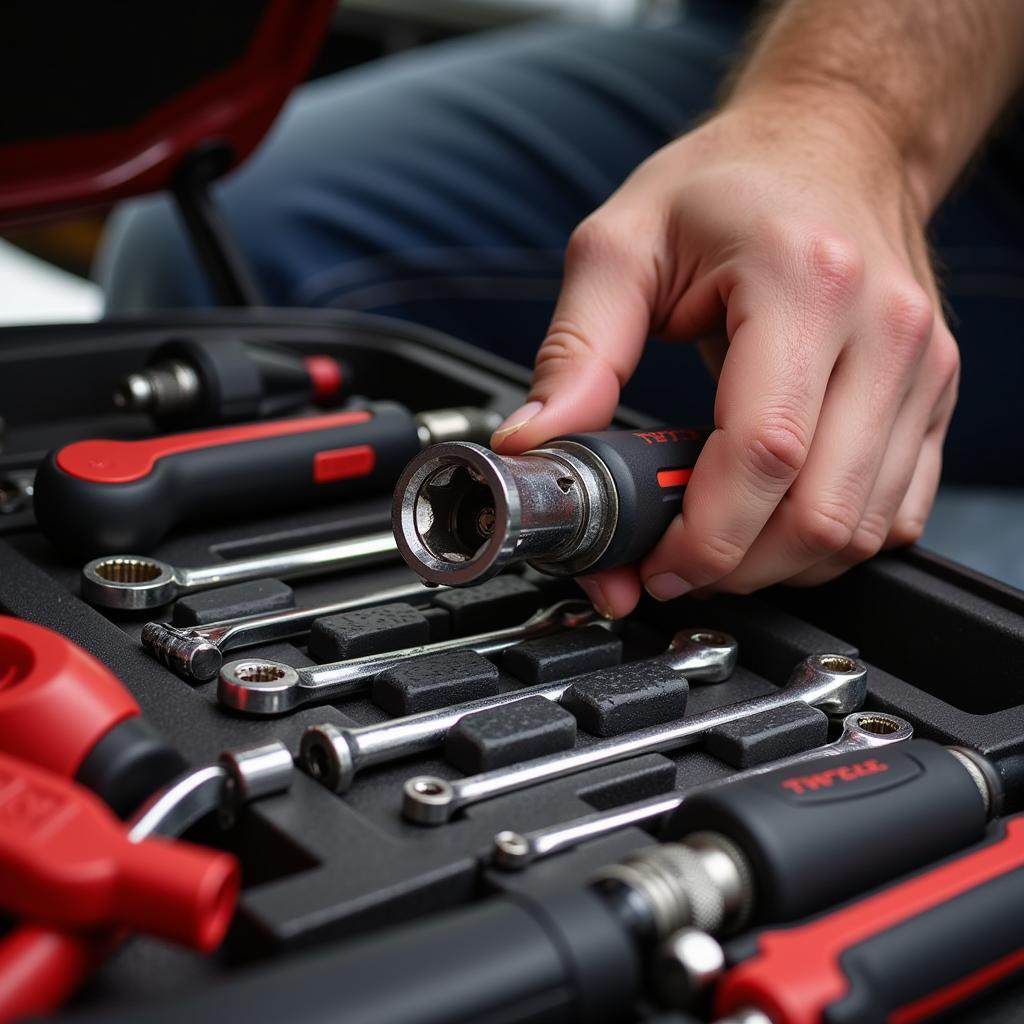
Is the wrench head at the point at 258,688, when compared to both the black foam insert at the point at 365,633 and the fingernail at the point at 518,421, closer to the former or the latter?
the black foam insert at the point at 365,633

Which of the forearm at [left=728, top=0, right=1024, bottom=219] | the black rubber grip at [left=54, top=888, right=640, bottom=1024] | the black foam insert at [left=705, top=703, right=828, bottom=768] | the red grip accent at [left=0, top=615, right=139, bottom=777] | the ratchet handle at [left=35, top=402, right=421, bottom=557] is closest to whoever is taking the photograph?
the black rubber grip at [left=54, top=888, right=640, bottom=1024]

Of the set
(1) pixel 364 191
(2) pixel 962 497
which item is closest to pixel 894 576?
(2) pixel 962 497

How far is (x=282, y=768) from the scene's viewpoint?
1.50 feet

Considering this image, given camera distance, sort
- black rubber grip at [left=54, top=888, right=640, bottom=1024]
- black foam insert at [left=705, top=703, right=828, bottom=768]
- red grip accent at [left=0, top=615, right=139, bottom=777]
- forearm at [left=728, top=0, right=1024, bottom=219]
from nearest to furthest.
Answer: black rubber grip at [left=54, top=888, right=640, bottom=1024] → red grip accent at [left=0, top=615, right=139, bottom=777] → black foam insert at [left=705, top=703, right=828, bottom=768] → forearm at [left=728, top=0, right=1024, bottom=219]

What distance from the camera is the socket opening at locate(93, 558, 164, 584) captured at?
618 millimetres

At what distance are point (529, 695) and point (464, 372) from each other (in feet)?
1.25

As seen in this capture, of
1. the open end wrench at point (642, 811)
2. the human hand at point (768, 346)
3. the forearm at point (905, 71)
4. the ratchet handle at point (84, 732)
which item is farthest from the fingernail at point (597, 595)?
the forearm at point (905, 71)

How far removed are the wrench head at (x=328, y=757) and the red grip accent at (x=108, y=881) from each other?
10cm

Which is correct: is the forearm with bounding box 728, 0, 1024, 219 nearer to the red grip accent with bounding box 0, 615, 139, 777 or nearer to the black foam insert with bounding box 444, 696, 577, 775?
the black foam insert with bounding box 444, 696, 577, 775

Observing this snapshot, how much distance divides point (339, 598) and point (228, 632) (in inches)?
3.5

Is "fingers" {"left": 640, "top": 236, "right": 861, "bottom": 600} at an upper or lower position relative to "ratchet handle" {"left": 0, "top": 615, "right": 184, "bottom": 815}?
upper

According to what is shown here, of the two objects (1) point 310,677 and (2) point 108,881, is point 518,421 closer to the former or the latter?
(1) point 310,677

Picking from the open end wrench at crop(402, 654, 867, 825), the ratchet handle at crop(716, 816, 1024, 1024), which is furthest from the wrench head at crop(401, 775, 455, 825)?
the ratchet handle at crop(716, 816, 1024, 1024)

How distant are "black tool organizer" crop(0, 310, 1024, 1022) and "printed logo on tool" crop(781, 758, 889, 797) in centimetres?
6
